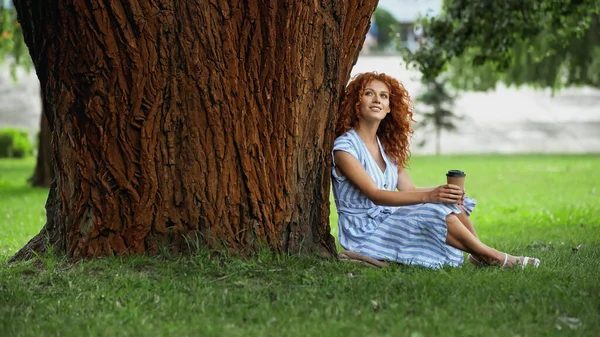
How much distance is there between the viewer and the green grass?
3984 millimetres

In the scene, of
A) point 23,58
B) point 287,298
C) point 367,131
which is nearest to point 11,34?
point 23,58

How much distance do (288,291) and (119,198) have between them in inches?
46.1

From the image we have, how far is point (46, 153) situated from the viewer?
15.9m

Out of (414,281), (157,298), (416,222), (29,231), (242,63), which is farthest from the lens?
(29,231)

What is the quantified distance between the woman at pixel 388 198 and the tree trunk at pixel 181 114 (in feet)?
1.72

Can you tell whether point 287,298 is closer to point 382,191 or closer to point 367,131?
point 382,191

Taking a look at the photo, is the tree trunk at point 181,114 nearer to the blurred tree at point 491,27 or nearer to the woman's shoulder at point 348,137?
the woman's shoulder at point 348,137

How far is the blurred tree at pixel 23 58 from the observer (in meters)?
15.6

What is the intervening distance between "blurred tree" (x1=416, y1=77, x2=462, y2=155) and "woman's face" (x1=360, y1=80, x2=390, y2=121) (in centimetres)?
2467

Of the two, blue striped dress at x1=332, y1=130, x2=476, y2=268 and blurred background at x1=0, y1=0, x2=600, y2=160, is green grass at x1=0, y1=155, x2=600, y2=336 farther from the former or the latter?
blurred background at x1=0, y1=0, x2=600, y2=160

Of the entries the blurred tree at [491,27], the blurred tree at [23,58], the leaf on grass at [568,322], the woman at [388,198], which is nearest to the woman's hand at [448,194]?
the woman at [388,198]

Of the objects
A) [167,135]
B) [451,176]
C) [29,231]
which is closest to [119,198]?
[167,135]

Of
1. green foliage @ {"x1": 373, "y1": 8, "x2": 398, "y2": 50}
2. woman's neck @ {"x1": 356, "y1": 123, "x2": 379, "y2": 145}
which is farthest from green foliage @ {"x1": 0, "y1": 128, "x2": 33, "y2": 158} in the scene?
green foliage @ {"x1": 373, "y1": 8, "x2": 398, "y2": 50}

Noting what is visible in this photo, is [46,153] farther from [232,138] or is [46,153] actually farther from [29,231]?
[232,138]
